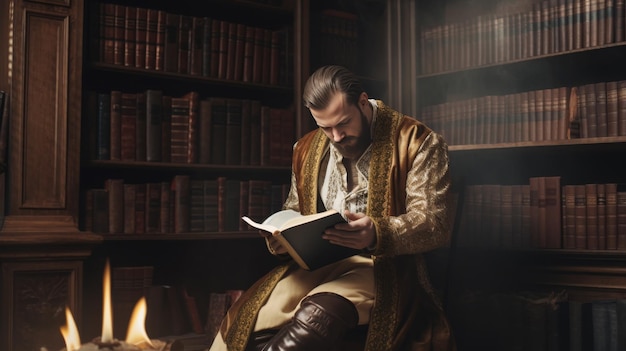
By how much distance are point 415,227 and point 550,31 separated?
52.1 inches

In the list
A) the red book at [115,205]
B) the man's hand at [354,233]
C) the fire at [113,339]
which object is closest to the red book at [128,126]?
the red book at [115,205]

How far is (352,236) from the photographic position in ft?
6.65

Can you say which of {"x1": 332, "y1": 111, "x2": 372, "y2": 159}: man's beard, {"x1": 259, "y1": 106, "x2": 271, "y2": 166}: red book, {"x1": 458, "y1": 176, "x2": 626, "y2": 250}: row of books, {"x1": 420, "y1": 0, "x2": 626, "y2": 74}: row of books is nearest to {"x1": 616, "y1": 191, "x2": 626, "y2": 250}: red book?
{"x1": 458, "y1": 176, "x2": 626, "y2": 250}: row of books

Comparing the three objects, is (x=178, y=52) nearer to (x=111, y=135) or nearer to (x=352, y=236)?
(x=111, y=135)

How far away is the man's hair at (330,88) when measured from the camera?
2305mm

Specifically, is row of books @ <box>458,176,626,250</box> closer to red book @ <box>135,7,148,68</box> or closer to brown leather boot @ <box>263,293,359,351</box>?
brown leather boot @ <box>263,293,359,351</box>

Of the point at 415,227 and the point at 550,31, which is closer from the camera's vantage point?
the point at 415,227

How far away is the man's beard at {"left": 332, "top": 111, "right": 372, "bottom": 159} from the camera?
236cm

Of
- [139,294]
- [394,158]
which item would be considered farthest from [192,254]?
Result: [394,158]

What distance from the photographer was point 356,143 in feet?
7.80

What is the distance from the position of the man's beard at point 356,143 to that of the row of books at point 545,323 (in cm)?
99

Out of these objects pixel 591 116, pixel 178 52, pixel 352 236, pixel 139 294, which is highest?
pixel 178 52

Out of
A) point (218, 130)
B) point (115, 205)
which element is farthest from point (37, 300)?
point (218, 130)

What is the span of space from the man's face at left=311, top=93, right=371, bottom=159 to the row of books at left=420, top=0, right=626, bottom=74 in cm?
102
